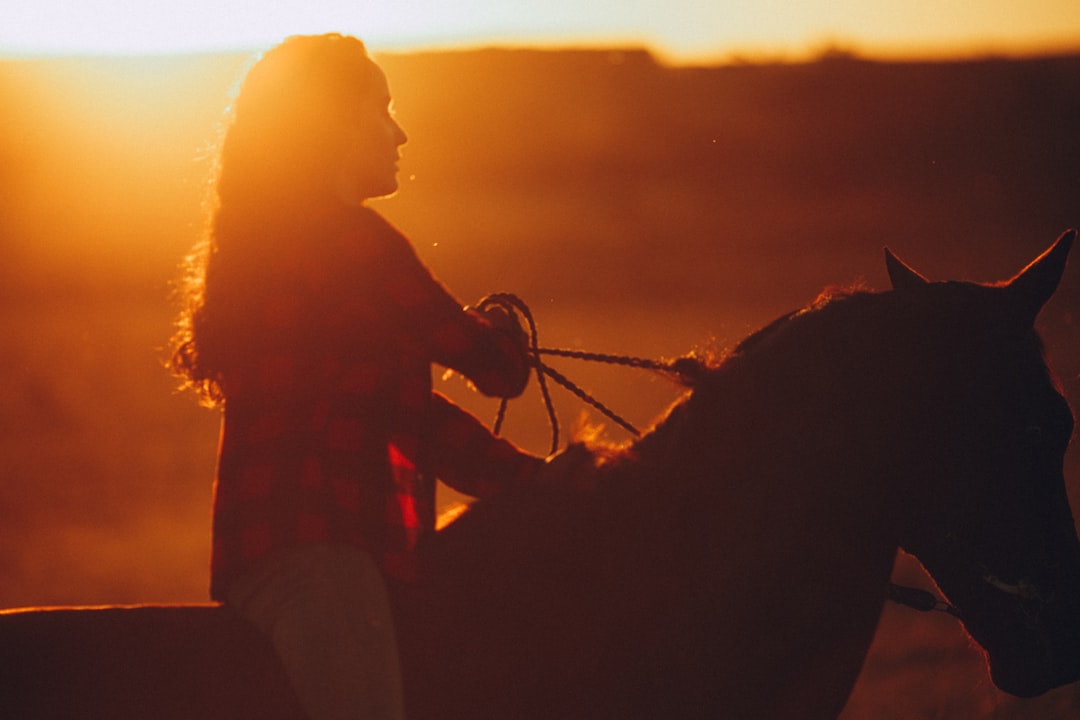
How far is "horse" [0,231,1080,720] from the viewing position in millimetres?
3426

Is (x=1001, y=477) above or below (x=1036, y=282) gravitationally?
below

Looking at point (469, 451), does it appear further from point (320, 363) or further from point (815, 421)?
point (815, 421)

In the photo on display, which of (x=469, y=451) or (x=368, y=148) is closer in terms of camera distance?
(x=368, y=148)

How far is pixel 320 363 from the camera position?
3.39m

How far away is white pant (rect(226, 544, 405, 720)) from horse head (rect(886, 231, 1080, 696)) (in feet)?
4.50

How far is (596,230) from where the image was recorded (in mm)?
33500

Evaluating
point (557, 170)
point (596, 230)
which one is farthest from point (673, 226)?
point (557, 170)

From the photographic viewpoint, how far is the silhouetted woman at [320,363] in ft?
10.6

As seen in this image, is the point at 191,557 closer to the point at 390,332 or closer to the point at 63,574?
the point at 63,574

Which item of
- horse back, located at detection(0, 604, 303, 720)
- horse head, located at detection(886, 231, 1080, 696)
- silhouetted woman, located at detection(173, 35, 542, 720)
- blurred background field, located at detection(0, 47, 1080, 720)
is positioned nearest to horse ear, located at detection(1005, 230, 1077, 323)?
horse head, located at detection(886, 231, 1080, 696)

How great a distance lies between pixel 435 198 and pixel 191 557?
2591cm

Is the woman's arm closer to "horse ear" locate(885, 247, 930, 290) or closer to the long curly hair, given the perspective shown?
the long curly hair

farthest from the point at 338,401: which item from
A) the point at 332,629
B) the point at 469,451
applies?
the point at 469,451

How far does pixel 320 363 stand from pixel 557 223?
31391mm
